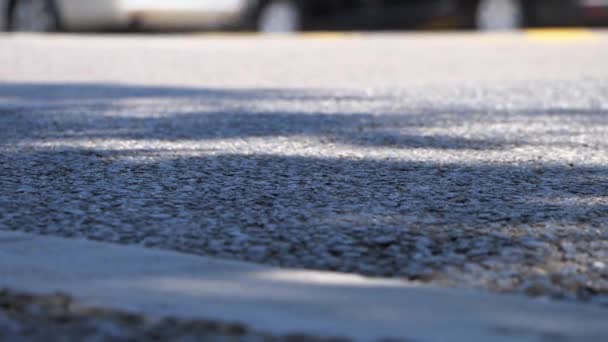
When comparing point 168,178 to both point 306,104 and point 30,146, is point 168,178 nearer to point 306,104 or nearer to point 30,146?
point 30,146

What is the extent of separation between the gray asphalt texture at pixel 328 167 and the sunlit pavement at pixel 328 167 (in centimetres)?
1

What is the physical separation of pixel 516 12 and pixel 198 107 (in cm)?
919

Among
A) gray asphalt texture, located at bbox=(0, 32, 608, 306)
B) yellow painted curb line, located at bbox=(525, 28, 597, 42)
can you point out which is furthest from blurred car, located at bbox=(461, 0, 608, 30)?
gray asphalt texture, located at bbox=(0, 32, 608, 306)

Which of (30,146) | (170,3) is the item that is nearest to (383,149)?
(30,146)

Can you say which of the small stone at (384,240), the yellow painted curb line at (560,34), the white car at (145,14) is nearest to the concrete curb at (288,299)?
the small stone at (384,240)

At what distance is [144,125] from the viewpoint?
5.99 m

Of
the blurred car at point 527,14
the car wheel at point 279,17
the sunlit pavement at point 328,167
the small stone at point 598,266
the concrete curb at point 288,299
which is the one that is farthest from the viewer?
the blurred car at point 527,14

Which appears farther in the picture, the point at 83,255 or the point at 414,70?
the point at 414,70

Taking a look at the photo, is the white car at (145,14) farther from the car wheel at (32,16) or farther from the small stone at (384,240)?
the small stone at (384,240)

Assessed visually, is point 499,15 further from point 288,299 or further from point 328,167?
point 288,299

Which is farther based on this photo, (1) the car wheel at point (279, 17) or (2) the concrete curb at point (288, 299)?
(1) the car wheel at point (279, 17)

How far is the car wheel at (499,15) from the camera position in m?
15.0

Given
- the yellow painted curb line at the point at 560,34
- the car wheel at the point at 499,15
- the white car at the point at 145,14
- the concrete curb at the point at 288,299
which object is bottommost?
the yellow painted curb line at the point at 560,34

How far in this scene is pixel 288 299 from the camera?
268 cm
